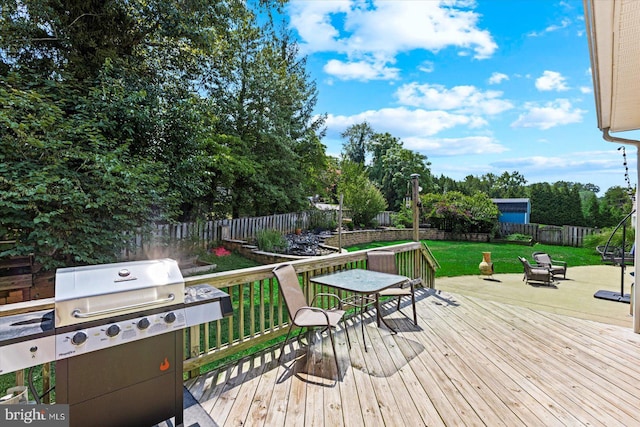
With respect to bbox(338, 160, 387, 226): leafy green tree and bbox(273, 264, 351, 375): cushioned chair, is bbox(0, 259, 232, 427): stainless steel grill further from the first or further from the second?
bbox(338, 160, 387, 226): leafy green tree

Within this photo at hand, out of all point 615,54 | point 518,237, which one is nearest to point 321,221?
point 518,237

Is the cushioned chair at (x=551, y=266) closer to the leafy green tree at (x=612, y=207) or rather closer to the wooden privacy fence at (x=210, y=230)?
the wooden privacy fence at (x=210, y=230)

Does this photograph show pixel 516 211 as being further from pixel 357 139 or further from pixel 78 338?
pixel 78 338

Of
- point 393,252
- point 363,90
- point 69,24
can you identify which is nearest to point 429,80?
point 363,90

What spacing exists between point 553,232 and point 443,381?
50.9ft

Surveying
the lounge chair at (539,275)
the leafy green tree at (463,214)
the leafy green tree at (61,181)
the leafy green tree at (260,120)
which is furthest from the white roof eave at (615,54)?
the leafy green tree at (463,214)

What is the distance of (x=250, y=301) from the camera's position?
3.02 m

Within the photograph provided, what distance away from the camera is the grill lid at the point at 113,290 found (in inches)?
58.0

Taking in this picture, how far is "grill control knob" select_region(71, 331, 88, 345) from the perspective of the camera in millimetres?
1448

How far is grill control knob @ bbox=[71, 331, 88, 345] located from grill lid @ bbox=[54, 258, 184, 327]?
0.06 m

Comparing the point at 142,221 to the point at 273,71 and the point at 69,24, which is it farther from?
the point at 273,71

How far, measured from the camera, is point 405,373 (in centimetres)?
266

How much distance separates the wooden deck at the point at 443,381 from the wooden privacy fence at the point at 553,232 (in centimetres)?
1269

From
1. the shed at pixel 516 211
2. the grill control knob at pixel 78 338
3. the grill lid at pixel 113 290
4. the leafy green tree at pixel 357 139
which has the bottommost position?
the grill control knob at pixel 78 338
